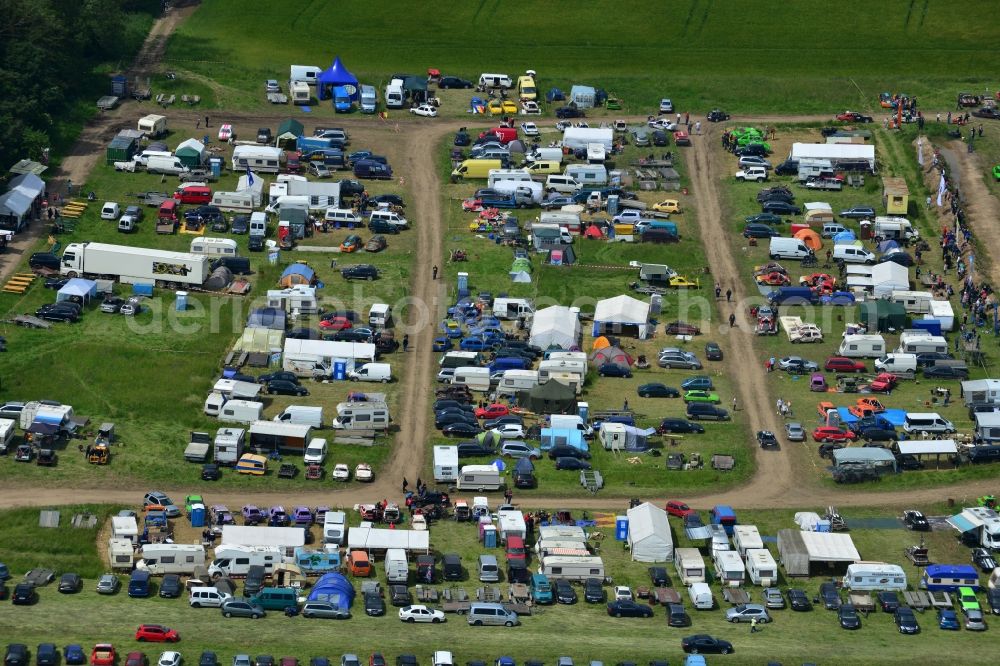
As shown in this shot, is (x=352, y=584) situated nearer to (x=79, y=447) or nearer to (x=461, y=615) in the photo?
(x=461, y=615)

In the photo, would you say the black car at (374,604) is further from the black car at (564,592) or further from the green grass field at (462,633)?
the black car at (564,592)

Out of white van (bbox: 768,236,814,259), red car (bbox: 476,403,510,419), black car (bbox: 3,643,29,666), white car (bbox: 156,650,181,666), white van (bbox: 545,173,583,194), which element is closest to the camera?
black car (bbox: 3,643,29,666)

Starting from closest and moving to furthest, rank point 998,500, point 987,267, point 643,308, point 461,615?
point 461,615 < point 998,500 < point 643,308 < point 987,267

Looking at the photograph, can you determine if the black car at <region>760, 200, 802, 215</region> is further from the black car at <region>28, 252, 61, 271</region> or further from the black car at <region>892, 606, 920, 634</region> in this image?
the black car at <region>892, 606, 920, 634</region>

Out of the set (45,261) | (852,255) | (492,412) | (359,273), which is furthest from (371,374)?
(852,255)

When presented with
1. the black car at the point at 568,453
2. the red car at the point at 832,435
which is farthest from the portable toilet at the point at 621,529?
the red car at the point at 832,435

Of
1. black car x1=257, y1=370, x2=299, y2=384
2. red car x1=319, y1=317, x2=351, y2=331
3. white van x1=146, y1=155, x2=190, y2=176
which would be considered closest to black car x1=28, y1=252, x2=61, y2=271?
white van x1=146, y1=155, x2=190, y2=176

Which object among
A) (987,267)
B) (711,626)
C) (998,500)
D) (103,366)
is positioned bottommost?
(711,626)

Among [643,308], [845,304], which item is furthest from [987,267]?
[643,308]
